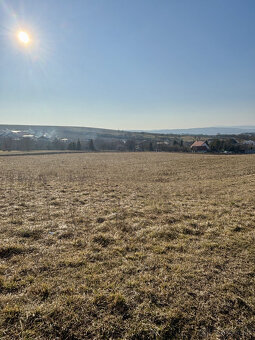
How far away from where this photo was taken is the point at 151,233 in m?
6.42

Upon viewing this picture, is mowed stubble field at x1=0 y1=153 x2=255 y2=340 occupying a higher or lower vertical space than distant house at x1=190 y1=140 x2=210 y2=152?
lower

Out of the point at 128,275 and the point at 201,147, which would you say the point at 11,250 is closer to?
the point at 128,275

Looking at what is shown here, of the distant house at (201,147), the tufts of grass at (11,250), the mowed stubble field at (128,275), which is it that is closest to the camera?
the mowed stubble field at (128,275)

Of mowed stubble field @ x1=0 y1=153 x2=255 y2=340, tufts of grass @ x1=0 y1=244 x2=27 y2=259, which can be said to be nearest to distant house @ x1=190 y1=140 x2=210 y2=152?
mowed stubble field @ x1=0 y1=153 x2=255 y2=340

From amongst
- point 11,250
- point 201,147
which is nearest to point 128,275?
point 11,250

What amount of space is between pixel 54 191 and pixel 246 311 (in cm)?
1284

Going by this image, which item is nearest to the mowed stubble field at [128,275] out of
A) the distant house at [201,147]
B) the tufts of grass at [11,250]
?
the tufts of grass at [11,250]

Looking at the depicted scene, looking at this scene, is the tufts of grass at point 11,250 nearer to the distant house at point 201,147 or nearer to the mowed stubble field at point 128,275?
the mowed stubble field at point 128,275

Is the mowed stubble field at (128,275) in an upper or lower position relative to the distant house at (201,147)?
lower

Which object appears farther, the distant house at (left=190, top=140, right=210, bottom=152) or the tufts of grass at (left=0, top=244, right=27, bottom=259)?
the distant house at (left=190, top=140, right=210, bottom=152)

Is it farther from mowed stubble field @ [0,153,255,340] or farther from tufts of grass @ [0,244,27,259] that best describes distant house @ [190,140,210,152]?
tufts of grass @ [0,244,27,259]

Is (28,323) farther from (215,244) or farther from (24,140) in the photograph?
(24,140)

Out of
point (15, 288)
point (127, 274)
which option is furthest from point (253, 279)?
point (15, 288)

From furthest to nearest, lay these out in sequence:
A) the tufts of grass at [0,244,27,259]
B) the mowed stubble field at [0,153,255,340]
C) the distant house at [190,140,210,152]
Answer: the distant house at [190,140,210,152] < the tufts of grass at [0,244,27,259] < the mowed stubble field at [0,153,255,340]
